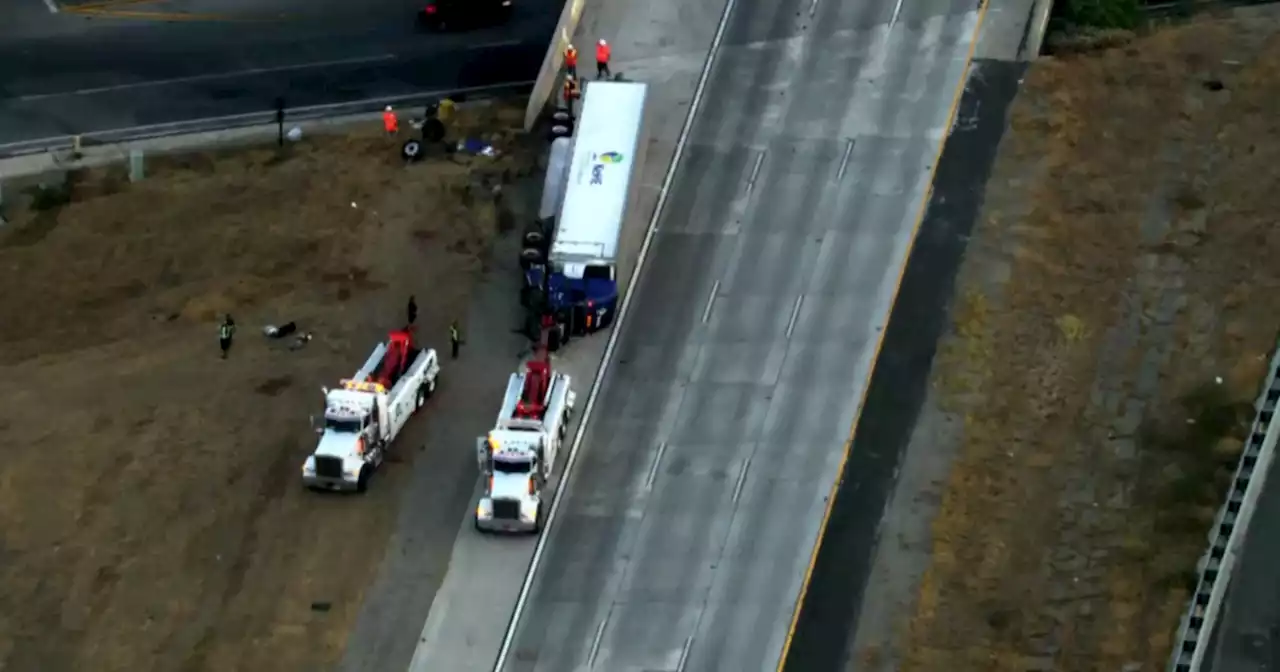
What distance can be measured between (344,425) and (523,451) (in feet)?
16.4

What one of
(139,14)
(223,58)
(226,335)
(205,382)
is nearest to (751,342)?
(226,335)

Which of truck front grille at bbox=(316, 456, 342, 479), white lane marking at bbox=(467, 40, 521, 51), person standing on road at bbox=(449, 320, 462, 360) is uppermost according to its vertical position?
white lane marking at bbox=(467, 40, 521, 51)

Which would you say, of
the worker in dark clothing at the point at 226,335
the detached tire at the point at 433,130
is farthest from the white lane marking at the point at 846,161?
the worker in dark clothing at the point at 226,335

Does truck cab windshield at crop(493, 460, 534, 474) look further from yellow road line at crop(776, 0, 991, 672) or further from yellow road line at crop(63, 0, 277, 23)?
yellow road line at crop(63, 0, 277, 23)

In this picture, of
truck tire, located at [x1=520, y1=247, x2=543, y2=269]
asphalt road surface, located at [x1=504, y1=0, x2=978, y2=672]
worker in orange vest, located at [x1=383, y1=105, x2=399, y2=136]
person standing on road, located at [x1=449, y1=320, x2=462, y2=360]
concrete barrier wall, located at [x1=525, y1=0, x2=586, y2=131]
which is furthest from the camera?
worker in orange vest, located at [x1=383, y1=105, x2=399, y2=136]

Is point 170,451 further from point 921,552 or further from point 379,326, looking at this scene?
point 921,552

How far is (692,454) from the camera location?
160 feet

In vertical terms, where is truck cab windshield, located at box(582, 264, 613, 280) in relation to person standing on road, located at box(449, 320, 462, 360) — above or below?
above

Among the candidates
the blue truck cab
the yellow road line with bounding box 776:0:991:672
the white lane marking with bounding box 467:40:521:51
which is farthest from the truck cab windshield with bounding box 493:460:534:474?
the white lane marking with bounding box 467:40:521:51

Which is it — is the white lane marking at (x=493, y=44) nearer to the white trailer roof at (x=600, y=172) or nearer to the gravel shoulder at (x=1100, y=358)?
the white trailer roof at (x=600, y=172)

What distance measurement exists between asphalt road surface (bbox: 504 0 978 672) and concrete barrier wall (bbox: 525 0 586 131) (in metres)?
5.22

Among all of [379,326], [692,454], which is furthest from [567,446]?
[379,326]

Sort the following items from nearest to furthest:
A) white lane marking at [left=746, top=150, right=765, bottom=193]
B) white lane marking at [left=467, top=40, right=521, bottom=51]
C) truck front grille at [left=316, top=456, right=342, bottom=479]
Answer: truck front grille at [left=316, top=456, right=342, bottom=479] < white lane marking at [left=746, top=150, right=765, bottom=193] < white lane marking at [left=467, top=40, right=521, bottom=51]

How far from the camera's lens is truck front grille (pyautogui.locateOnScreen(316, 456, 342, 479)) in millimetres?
47500
